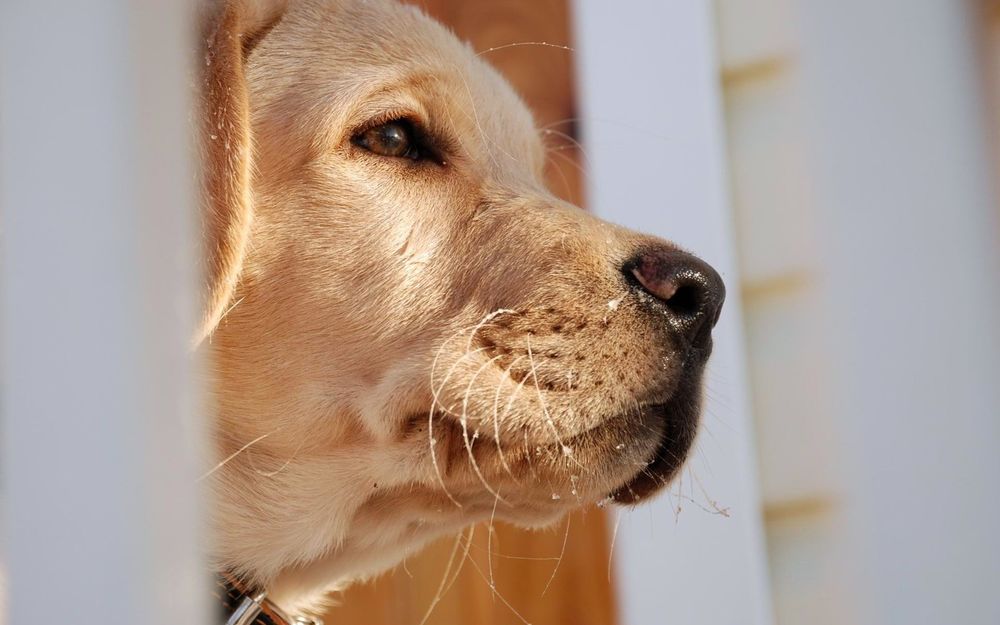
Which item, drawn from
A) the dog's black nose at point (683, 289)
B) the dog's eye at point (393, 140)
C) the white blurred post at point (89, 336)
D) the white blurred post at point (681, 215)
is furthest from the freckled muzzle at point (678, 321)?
the white blurred post at point (89, 336)

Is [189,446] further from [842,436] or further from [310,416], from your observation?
[842,436]

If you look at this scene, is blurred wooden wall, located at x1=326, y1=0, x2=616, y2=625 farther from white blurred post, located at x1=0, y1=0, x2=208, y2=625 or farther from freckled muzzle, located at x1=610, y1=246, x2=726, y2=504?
white blurred post, located at x1=0, y1=0, x2=208, y2=625

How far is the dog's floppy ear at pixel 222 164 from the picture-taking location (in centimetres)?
172

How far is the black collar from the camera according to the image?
72.1 inches

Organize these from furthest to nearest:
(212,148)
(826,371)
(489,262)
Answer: (826,371) < (489,262) < (212,148)

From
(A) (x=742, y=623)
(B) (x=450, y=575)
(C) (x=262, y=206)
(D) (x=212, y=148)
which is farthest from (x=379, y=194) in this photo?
(B) (x=450, y=575)

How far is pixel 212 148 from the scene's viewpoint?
5.72 ft

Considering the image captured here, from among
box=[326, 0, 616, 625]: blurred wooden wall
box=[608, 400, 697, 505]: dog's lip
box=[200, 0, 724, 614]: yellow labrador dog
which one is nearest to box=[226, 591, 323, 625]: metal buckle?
box=[200, 0, 724, 614]: yellow labrador dog

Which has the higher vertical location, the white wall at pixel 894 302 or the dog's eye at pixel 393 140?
the dog's eye at pixel 393 140

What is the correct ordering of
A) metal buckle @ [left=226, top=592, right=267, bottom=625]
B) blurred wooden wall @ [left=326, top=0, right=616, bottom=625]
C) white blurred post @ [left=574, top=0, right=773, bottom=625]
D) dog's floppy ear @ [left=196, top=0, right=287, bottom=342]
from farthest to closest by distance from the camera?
blurred wooden wall @ [left=326, top=0, right=616, bottom=625], white blurred post @ [left=574, top=0, right=773, bottom=625], metal buckle @ [left=226, top=592, right=267, bottom=625], dog's floppy ear @ [left=196, top=0, right=287, bottom=342]

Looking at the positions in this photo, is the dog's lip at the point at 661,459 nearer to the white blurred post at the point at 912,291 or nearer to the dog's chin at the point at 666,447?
the dog's chin at the point at 666,447

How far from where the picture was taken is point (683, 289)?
1764 mm

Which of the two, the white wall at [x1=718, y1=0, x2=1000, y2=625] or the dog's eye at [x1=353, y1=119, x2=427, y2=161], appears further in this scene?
the dog's eye at [x1=353, y1=119, x2=427, y2=161]

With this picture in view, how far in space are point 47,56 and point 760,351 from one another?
6.09 feet
